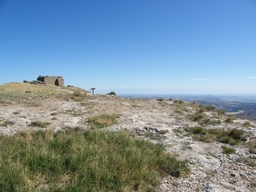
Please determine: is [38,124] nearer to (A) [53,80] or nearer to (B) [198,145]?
(B) [198,145]

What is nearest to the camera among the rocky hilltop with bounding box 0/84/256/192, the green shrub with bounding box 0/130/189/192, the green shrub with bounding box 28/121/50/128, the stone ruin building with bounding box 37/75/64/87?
the green shrub with bounding box 0/130/189/192

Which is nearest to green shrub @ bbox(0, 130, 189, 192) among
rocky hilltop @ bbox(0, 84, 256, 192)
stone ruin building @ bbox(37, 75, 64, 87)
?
rocky hilltop @ bbox(0, 84, 256, 192)

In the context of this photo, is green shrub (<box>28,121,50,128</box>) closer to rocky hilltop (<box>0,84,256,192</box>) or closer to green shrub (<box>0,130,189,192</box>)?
rocky hilltop (<box>0,84,256,192</box>)

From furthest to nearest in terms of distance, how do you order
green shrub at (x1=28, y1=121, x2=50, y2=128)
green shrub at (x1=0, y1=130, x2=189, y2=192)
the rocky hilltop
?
green shrub at (x1=28, y1=121, x2=50, y2=128)
the rocky hilltop
green shrub at (x1=0, y1=130, x2=189, y2=192)

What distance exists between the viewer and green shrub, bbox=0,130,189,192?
3.38 metres

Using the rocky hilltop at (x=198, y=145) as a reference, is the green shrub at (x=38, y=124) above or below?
above

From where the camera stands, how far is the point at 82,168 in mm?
3875

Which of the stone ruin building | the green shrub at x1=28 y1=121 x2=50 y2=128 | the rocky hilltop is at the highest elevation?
the stone ruin building

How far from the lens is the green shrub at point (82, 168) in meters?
3.38

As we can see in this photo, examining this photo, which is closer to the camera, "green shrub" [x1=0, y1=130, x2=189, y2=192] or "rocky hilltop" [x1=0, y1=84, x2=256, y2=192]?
"green shrub" [x1=0, y1=130, x2=189, y2=192]

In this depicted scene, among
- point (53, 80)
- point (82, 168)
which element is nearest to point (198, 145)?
point (82, 168)

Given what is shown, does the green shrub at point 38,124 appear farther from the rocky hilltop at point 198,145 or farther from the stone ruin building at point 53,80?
the stone ruin building at point 53,80

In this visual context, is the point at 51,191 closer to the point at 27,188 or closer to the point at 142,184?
the point at 27,188

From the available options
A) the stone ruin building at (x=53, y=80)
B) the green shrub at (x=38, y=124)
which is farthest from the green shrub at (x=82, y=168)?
the stone ruin building at (x=53, y=80)
